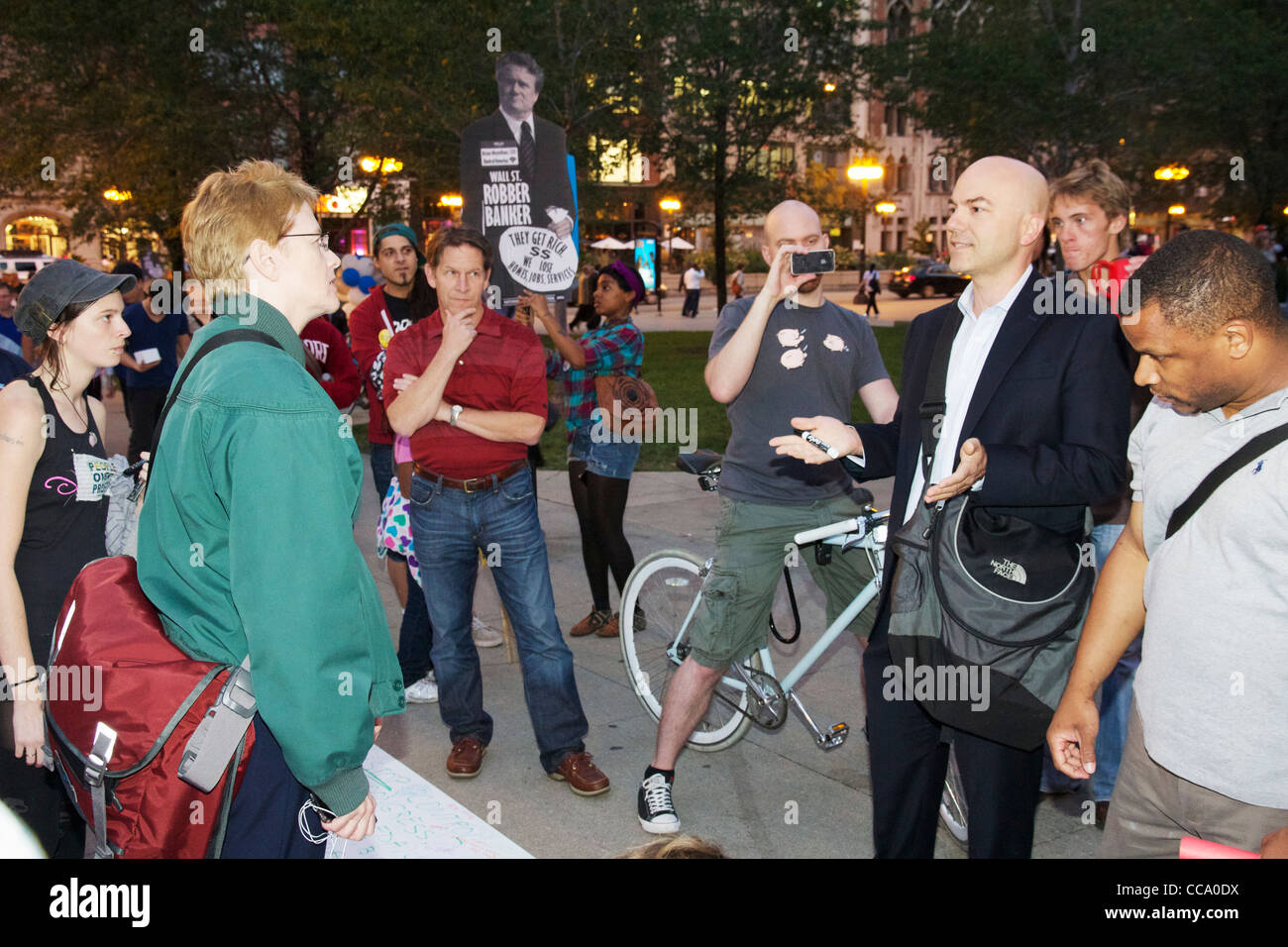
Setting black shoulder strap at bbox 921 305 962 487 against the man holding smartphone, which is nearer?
Answer: black shoulder strap at bbox 921 305 962 487

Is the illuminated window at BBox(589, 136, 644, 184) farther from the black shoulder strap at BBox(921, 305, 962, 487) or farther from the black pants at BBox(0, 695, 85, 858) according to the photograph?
the black pants at BBox(0, 695, 85, 858)

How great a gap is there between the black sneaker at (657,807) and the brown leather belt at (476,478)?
131cm

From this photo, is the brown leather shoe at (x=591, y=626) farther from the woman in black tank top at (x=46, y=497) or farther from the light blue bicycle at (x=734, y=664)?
the woman in black tank top at (x=46, y=497)

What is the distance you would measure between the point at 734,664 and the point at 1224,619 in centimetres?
246

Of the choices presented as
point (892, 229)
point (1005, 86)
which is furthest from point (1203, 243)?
point (892, 229)

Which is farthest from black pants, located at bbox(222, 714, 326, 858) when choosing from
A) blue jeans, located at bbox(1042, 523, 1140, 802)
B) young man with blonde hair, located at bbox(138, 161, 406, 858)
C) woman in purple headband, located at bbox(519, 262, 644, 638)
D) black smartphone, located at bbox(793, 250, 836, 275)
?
woman in purple headband, located at bbox(519, 262, 644, 638)

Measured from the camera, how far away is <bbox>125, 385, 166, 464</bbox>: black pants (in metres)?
9.35

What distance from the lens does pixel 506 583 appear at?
4.46m

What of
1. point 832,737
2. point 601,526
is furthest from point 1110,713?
point 601,526

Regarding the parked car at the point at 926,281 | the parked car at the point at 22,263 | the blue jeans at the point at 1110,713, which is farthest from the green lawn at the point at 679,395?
the parked car at the point at 22,263

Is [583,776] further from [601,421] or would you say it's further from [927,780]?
[601,421]

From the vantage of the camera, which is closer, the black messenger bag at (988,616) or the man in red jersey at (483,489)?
the black messenger bag at (988,616)

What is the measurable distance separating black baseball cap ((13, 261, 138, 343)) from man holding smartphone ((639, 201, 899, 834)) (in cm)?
203

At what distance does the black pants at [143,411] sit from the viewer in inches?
368
